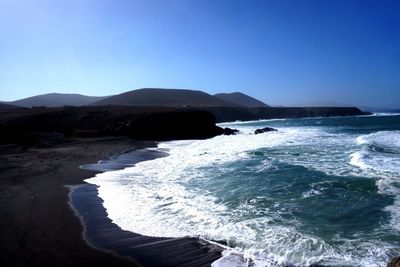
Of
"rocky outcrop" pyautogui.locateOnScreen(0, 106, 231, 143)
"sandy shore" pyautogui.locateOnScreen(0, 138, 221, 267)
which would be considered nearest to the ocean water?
"sandy shore" pyautogui.locateOnScreen(0, 138, 221, 267)

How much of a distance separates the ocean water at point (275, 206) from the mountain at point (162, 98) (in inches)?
5359

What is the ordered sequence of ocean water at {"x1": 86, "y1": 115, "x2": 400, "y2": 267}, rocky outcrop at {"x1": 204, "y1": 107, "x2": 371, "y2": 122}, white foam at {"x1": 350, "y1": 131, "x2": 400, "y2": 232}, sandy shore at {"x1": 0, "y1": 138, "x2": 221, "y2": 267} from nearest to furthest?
sandy shore at {"x1": 0, "y1": 138, "x2": 221, "y2": 267}
ocean water at {"x1": 86, "y1": 115, "x2": 400, "y2": 267}
white foam at {"x1": 350, "y1": 131, "x2": 400, "y2": 232}
rocky outcrop at {"x1": 204, "y1": 107, "x2": 371, "y2": 122}

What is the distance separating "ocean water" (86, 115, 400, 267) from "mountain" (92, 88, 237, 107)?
136116 mm

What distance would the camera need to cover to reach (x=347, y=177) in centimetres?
1539

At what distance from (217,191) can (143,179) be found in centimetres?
474

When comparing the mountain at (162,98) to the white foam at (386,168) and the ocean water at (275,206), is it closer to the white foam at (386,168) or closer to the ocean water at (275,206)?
the white foam at (386,168)

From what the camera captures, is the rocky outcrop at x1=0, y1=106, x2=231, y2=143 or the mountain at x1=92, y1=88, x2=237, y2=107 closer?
the rocky outcrop at x1=0, y1=106, x2=231, y2=143

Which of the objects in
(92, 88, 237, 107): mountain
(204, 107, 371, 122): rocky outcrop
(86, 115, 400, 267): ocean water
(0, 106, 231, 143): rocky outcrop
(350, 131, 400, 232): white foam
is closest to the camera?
(86, 115, 400, 267): ocean water

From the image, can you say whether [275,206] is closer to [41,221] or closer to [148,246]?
[148,246]

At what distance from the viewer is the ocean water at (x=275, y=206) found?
8.52 meters

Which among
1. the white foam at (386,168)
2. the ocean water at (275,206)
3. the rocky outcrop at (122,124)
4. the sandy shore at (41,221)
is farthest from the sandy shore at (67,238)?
the rocky outcrop at (122,124)

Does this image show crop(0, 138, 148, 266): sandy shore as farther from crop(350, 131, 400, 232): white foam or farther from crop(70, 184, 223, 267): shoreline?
crop(350, 131, 400, 232): white foam

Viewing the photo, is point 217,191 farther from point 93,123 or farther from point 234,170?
point 93,123

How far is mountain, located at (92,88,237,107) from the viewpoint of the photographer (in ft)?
523
